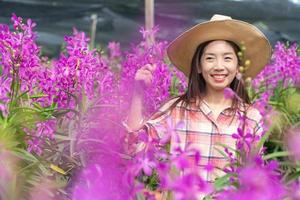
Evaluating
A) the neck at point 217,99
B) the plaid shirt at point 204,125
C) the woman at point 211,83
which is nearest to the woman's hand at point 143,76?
the woman at point 211,83

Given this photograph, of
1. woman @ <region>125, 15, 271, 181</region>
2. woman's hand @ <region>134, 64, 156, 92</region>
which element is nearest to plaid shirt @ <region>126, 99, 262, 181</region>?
woman @ <region>125, 15, 271, 181</region>

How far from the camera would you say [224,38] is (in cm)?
200

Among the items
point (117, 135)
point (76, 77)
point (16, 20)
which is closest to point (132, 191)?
point (117, 135)

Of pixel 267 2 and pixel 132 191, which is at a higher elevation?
pixel 267 2

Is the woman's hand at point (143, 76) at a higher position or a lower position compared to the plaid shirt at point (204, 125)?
higher

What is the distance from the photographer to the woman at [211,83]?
1.93m

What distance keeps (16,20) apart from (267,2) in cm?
375

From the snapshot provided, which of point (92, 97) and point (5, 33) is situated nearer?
point (5, 33)

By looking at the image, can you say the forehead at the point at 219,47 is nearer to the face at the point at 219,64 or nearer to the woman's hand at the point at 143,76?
the face at the point at 219,64

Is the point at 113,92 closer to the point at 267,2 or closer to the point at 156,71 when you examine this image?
the point at 156,71

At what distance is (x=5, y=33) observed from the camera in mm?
1805

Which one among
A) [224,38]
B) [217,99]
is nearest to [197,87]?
[217,99]

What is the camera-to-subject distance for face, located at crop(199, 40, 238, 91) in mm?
1903

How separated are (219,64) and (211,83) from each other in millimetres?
71
